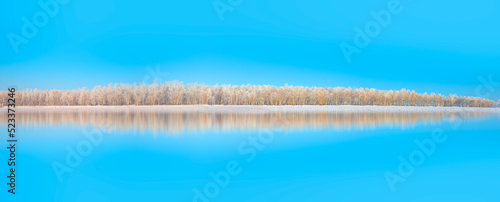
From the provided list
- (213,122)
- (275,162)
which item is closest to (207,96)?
(213,122)

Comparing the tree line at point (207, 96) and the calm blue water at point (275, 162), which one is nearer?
the calm blue water at point (275, 162)

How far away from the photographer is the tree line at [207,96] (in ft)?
136

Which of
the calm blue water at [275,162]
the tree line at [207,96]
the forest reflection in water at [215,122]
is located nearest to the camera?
the calm blue water at [275,162]

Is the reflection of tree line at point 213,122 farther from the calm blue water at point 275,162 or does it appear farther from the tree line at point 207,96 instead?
the tree line at point 207,96

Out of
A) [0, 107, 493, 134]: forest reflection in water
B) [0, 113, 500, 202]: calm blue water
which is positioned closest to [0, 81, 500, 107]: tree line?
[0, 107, 493, 134]: forest reflection in water

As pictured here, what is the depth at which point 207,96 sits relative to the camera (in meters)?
41.2

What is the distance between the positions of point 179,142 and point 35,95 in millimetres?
43908

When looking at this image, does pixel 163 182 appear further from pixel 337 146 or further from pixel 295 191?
pixel 337 146

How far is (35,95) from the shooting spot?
145ft

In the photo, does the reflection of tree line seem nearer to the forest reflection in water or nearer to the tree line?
the forest reflection in water

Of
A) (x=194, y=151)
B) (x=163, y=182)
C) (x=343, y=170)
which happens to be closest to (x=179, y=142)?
(x=194, y=151)

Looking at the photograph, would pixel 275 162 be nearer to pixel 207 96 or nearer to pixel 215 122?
pixel 215 122

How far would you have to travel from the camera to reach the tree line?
41438mm

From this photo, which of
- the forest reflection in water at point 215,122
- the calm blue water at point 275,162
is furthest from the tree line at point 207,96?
the calm blue water at point 275,162
